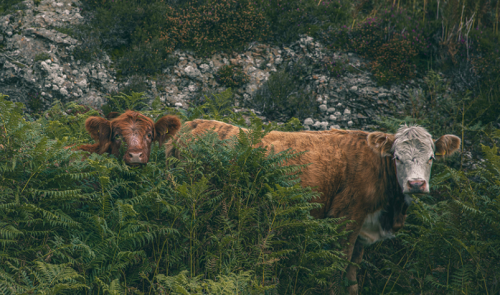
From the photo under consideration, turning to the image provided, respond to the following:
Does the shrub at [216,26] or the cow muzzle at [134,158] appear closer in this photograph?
the cow muzzle at [134,158]

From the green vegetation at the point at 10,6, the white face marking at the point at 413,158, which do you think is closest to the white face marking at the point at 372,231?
the white face marking at the point at 413,158

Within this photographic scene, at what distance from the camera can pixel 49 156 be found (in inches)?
156

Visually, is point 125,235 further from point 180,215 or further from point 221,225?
point 221,225

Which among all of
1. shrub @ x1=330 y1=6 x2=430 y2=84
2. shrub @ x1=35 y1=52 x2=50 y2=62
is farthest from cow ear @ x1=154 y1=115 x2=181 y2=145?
shrub @ x1=330 y1=6 x2=430 y2=84

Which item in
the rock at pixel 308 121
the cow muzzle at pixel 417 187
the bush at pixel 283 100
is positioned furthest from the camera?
the bush at pixel 283 100

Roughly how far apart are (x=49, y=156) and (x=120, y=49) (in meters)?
8.70

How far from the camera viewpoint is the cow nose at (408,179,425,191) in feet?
15.3

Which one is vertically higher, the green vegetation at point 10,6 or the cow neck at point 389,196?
the green vegetation at point 10,6

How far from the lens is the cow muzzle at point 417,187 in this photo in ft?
15.3

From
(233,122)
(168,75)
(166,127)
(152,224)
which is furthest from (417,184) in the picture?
(168,75)

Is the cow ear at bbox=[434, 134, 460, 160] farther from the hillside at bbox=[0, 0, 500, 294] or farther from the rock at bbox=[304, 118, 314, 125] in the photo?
the rock at bbox=[304, 118, 314, 125]

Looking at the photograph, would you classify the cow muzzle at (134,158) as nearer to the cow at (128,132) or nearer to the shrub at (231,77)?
the cow at (128,132)

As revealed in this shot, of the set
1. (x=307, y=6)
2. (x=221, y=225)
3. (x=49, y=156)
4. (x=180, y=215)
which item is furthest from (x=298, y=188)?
(x=307, y=6)

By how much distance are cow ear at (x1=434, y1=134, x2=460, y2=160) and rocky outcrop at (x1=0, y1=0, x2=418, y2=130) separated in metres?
4.55
